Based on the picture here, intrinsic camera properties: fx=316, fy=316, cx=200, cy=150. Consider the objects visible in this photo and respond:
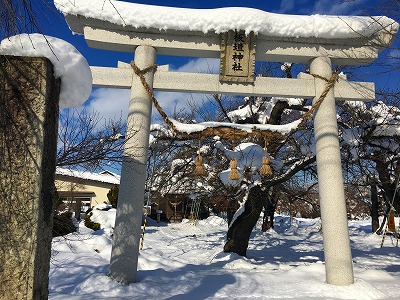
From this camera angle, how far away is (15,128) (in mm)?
2244

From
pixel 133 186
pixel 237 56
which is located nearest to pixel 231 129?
pixel 237 56

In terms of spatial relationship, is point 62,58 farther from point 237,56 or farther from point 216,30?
point 237,56

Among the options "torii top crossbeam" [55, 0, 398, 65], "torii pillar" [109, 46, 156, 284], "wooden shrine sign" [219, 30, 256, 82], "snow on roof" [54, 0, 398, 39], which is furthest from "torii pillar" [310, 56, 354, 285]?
"torii pillar" [109, 46, 156, 284]

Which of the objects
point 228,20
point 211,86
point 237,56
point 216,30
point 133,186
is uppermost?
point 228,20

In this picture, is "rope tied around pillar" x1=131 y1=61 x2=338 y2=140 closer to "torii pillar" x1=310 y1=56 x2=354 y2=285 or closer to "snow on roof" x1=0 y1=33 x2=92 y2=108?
"torii pillar" x1=310 y1=56 x2=354 y2=285

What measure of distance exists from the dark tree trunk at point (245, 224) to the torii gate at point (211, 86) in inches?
129

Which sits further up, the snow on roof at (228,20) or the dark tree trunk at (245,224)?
the snow on roof at (228,20)

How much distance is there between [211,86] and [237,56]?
82 centimetres

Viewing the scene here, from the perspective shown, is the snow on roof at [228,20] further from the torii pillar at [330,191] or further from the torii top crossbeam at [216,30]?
the torii pillar at [330,191]

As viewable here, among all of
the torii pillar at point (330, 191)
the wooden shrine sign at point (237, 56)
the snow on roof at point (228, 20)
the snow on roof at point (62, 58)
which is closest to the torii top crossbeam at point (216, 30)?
the snow on roof at point (228, 20)

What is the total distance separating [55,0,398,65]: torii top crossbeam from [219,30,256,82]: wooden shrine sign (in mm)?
154

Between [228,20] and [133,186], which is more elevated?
[228,20]

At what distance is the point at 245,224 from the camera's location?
9.79 m

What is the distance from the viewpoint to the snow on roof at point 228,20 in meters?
6.06
